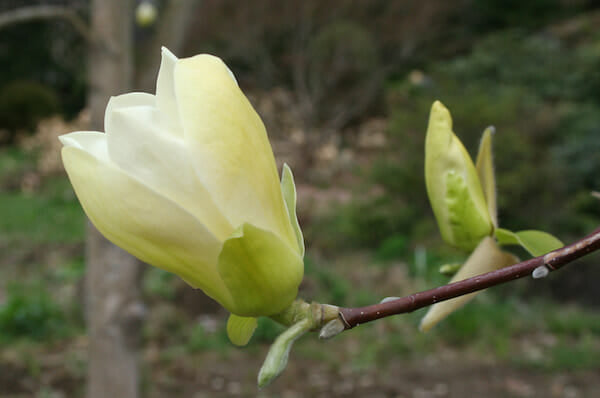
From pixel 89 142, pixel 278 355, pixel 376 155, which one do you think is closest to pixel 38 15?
pixel 89 142

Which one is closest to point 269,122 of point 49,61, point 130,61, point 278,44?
point 278,44

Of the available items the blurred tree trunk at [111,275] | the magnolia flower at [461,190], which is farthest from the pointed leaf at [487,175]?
the blurred tree trunk at [111,275]

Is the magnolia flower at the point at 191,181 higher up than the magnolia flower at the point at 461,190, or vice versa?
the magnolia flower at the point at 191,181

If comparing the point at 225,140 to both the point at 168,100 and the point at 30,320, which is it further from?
the point at 30,320

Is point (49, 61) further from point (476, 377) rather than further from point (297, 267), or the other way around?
point (297, 267)

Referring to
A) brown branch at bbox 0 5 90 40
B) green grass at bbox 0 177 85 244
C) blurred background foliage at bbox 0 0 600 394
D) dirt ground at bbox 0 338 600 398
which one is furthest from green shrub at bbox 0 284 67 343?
brown branch at bbox 0 5 90 40

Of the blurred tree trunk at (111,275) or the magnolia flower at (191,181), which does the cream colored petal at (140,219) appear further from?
the blurred tree trunk at (111,275)
